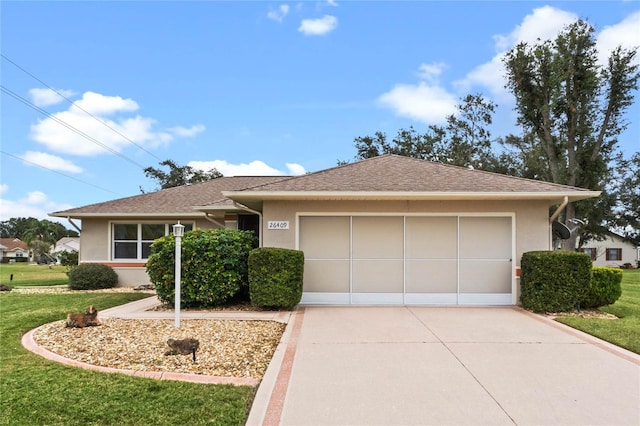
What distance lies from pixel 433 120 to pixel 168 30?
2606 centimetres

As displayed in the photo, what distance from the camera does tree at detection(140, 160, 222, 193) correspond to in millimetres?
38875

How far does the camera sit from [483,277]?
9.73 meters

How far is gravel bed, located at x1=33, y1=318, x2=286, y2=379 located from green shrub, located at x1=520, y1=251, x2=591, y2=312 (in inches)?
222

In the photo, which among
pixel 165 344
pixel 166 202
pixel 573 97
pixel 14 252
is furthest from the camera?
pixel 14 252

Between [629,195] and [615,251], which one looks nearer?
[629,195]

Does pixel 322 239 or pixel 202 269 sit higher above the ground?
pixel 322 239

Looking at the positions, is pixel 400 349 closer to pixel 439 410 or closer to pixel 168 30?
pixel 439 410

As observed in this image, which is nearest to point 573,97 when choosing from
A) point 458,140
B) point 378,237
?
point 458,140

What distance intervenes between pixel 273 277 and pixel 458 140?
29.2 metres

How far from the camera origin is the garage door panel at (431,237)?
32.1 ft

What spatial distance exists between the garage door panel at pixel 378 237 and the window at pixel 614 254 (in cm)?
4325

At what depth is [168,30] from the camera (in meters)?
13.3

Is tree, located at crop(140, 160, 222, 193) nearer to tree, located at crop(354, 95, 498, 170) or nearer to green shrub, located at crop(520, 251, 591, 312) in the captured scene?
tree, located at crop(354, 95, 498, 170)

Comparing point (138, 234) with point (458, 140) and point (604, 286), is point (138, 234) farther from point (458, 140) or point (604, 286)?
point (458, 140)
